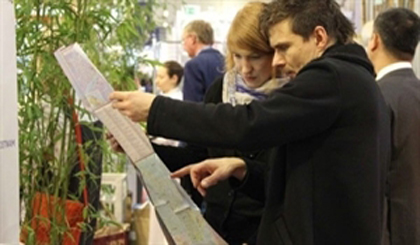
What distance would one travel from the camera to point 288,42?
5.51 ft

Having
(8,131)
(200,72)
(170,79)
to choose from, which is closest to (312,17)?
(8,131)

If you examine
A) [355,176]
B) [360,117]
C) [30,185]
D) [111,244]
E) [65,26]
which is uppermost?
[65,26]

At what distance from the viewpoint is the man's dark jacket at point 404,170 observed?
2768mm

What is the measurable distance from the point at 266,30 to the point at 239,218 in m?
0.63

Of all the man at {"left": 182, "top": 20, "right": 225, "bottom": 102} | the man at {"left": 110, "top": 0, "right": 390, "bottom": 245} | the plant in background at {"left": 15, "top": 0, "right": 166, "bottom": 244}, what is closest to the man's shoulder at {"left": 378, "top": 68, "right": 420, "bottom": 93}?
the man at {"left": 110, "top": 0, "right": 390, "bottom": 245}

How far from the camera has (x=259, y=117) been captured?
151cm

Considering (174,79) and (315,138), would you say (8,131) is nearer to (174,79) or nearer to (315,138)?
(315,138)

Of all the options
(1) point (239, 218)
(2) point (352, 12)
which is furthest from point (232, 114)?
(2) point (352, 12)

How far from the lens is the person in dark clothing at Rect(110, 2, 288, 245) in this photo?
1969mm

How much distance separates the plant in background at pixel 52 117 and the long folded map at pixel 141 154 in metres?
0.51

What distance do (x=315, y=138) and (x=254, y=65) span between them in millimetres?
482

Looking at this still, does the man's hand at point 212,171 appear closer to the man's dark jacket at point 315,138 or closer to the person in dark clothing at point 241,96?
the person in dark clothing at point 241,96

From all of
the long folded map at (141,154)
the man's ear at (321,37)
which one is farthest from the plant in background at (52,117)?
the man's ear at (321,37)

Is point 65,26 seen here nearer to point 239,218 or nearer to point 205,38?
point 239,218
